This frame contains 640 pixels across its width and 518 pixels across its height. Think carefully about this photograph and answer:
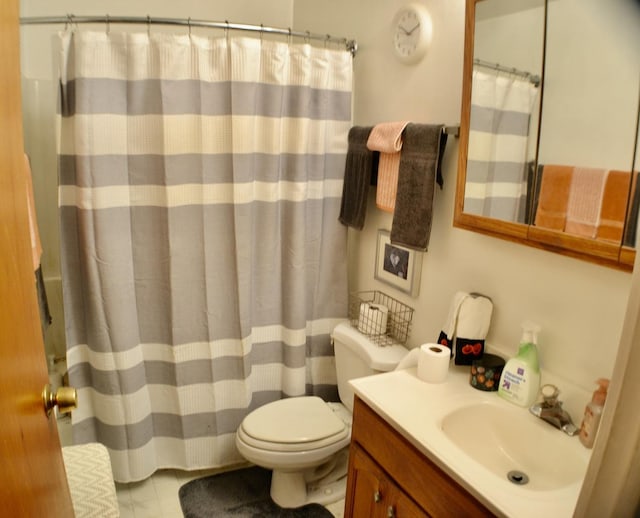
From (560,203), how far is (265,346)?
1402mm

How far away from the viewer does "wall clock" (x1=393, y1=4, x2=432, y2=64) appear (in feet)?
5.21

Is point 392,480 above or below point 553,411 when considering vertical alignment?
below

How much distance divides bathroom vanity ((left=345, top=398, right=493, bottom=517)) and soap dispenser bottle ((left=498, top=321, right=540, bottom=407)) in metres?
0.36

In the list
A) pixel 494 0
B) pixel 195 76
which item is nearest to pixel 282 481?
pixel 195 76

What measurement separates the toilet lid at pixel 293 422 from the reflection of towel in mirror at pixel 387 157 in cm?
91

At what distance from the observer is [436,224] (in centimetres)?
168

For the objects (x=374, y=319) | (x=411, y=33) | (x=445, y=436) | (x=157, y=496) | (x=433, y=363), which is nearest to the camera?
(x=445, y=436)

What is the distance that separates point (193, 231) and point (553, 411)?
1434mm

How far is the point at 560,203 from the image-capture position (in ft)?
3.86

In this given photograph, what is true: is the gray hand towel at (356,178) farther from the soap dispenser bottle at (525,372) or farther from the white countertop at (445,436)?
the soap dispenser bottle at (525,372)

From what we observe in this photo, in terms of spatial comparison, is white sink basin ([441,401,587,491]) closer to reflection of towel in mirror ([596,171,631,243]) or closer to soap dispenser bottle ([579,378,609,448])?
soap dispenser bottle ([579,378,609,448])

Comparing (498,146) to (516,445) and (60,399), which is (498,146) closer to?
(516,445)

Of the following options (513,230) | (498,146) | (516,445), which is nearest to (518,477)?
(516,445)

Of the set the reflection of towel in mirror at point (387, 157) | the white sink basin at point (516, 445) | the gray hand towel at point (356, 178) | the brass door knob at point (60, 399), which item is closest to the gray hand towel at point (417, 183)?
the reflection of towel in mirror at point (387, 157)
